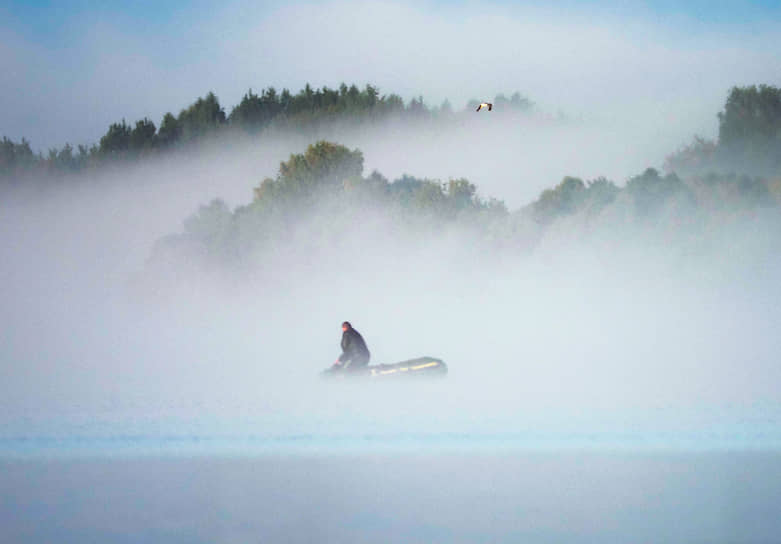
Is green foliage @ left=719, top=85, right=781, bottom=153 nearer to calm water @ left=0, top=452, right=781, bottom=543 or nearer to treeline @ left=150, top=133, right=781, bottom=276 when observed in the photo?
treeline @ left=150, top=133, right=781, bottom=276

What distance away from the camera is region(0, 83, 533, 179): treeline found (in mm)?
46031

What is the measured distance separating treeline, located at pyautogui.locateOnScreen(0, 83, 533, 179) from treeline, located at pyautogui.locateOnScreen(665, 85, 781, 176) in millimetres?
10677

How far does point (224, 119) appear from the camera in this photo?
47.6 metres

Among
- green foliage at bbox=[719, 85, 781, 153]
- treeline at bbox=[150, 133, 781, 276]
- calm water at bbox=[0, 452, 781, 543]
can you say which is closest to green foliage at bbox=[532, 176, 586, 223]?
treeline at bbox=[150, 133, 781, 276]

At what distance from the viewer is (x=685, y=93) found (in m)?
42.2

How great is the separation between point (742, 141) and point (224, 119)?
22572mm

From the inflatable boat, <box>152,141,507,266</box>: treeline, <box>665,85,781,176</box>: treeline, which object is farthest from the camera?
<box>665,85,781,176</box>: treeline

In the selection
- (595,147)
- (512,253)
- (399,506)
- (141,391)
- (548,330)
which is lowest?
(399,506)

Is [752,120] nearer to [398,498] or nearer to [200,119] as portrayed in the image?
[200,119]

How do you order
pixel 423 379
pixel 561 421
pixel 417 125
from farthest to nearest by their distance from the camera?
pixel 417 125 < pixel 423 379 < pixel 561 421

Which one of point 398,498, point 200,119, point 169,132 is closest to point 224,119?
point 200,119

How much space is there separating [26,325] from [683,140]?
2643 centimetres

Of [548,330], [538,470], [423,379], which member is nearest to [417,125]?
[548,330]

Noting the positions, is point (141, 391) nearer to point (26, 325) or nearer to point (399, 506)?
point (399, 506)
